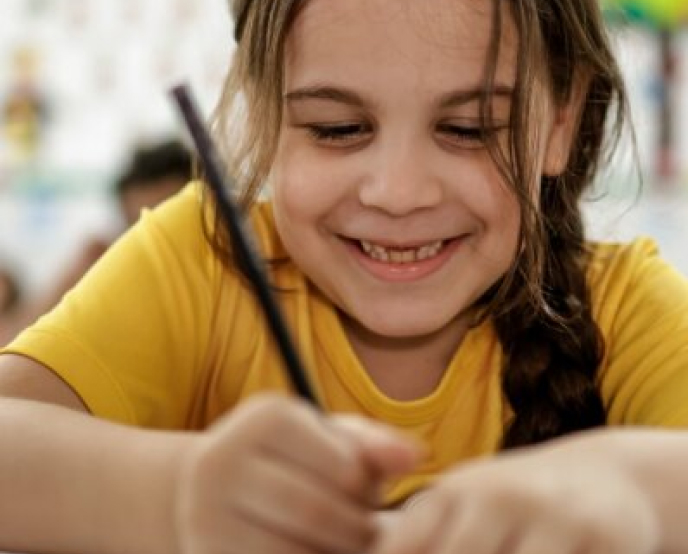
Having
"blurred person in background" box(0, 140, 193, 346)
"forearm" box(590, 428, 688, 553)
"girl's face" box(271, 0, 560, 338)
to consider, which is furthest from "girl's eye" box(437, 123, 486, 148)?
"blurred person in background" box(0, 140, 193, 346)

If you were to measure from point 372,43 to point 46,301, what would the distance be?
74 cm

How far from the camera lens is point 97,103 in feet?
6.98

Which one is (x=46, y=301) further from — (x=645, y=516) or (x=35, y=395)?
(x=645, y=516)

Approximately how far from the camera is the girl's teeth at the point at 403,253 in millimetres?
663

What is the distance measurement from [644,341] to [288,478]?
414 mm

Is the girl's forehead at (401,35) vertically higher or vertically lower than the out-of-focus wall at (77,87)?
higher

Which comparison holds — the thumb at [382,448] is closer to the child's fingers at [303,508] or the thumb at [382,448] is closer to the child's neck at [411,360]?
the child's fingers at [303,508]

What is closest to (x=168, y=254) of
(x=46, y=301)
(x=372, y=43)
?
(x=372, y=43)

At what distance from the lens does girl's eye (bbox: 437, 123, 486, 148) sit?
0.61m

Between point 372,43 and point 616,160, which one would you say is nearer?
point 372,43

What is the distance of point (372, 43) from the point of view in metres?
0.60

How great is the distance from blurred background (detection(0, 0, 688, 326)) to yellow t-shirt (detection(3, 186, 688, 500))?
1.35 meters

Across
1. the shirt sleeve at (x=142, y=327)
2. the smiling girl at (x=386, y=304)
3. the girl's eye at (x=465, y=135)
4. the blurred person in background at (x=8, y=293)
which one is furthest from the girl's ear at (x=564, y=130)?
the blurred person in background at (x=8, y=293)

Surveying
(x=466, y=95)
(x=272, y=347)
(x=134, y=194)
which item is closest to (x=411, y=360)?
(x=272, y=347)
